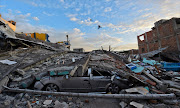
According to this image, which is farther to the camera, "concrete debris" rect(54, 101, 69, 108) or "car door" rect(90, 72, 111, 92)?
"car door" rect(90, 72, 111, 92)

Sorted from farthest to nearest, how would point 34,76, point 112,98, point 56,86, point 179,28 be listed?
point 179,28 → point 34,76 → point 56,86 → point 112,98

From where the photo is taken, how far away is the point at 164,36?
52.9 feet

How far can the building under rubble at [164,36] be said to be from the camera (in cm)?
1417

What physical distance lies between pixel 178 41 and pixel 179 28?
211cm

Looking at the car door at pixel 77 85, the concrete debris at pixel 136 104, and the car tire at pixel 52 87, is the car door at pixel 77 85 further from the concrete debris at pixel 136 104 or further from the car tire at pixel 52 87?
the concrete debris at pixel 136 104

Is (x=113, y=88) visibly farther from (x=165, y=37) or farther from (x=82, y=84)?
(x=165, y=37)

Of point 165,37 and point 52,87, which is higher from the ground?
point 165,37

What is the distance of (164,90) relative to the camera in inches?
129

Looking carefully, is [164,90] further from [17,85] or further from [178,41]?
[178,41]

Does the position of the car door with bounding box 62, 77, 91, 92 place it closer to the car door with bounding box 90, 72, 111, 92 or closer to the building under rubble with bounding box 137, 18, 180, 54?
the car door with bounding box 90, 72, 111, 92

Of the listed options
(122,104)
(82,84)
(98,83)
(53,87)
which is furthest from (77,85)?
(122,104)

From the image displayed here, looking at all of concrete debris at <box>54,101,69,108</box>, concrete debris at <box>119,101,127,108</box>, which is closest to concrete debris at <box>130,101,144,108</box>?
concrete debris at <box>119,101,127,108</box>

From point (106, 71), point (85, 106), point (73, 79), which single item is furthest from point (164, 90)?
point (73, 79)

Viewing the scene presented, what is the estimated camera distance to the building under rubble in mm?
14166
